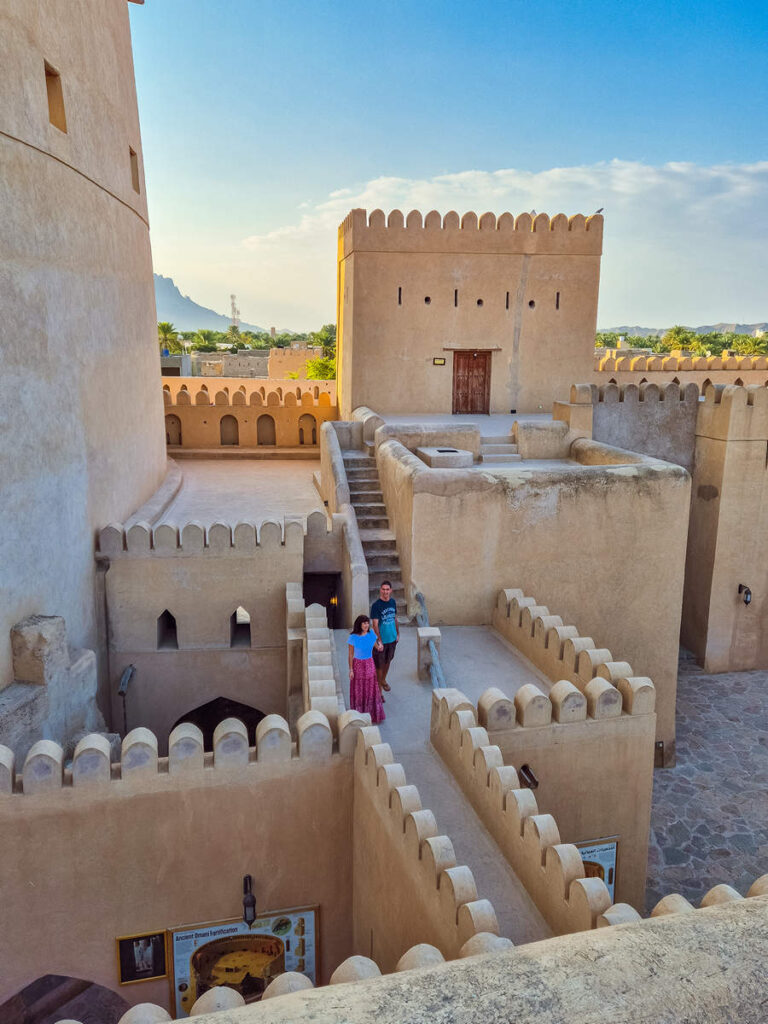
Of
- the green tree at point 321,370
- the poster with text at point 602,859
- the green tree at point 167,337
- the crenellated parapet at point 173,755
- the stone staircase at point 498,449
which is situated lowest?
the poster with text at point 602,859

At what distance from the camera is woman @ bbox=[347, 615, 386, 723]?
7.08 metres

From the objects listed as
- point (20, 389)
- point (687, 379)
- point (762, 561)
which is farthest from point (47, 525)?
point (687, 379)

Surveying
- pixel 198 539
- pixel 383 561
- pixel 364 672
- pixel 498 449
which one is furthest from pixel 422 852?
pixel 498 449

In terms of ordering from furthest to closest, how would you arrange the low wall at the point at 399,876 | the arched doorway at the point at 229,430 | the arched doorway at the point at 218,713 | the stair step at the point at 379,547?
the arched doorway at the point at 229,430 → the arched doorway at the point at 218,713 → the stair step at the point at 379,547 → the low wall at the point at 399,876

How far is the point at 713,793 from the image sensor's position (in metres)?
10.7

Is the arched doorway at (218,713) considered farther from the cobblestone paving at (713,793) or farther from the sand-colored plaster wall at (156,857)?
the cobblestone paving at (713,793)

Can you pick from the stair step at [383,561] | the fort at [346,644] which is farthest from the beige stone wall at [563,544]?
the stair step at [383,561]

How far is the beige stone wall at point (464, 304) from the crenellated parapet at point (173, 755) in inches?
414

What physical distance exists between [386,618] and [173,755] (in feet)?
9.20

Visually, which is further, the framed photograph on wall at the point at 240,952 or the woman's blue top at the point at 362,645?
the woman's blue top at the point at 362,645

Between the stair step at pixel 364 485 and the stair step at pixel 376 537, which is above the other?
the stair step at pixel 364 485

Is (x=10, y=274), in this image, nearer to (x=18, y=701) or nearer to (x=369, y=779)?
(x=18, y=701)

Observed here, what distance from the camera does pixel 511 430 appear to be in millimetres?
13852

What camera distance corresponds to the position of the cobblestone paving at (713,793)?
364 inches
